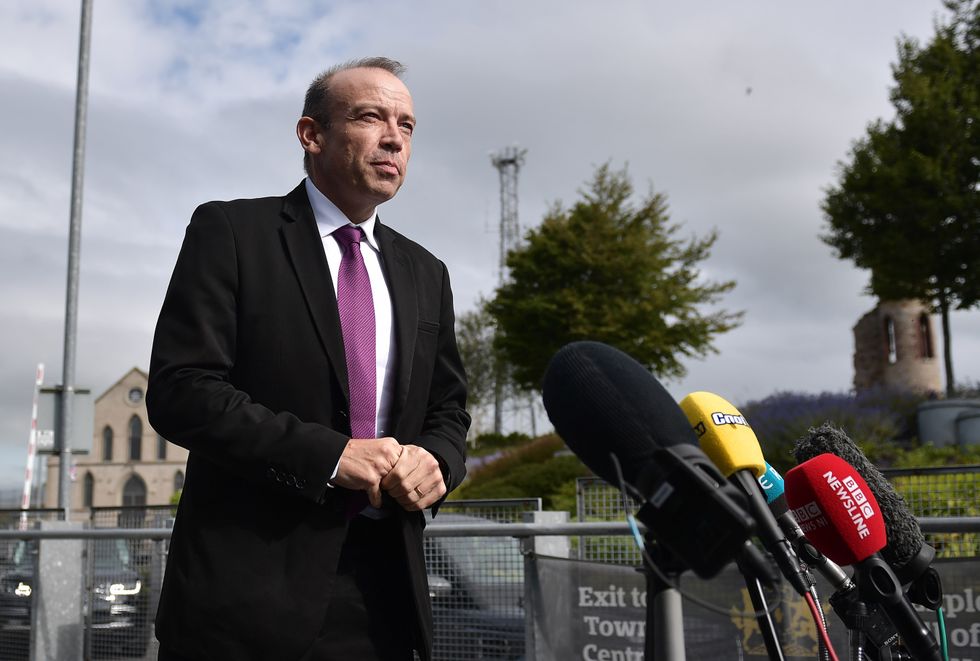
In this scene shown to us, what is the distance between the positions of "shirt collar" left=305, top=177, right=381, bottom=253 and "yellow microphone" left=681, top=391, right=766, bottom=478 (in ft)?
3.41

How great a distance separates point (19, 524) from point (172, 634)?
8204 millimetres

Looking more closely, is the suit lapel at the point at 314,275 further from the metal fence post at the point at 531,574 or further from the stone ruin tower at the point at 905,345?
the stone ruin tower at the point at 905,345

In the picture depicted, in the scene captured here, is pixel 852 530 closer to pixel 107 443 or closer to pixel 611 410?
pixel 611 410

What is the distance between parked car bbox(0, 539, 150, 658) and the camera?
700cm

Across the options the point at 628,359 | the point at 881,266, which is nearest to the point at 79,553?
the point at 628,359

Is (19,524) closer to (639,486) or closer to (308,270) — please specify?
(308,270)

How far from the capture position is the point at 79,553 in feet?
24.9

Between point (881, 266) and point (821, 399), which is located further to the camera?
point (881, 266)

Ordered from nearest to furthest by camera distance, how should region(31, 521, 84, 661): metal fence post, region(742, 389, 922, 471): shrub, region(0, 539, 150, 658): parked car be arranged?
region(0, 539, 150, 658): parked car
region(31, 521, 84, 661): metal fence post
region(742, 389, 922, 471): shrub

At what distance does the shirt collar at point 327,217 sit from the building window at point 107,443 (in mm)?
84186

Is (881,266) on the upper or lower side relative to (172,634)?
upper

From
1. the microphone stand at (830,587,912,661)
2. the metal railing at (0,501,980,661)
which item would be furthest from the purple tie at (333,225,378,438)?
the metal railing at (0,501,980,661)

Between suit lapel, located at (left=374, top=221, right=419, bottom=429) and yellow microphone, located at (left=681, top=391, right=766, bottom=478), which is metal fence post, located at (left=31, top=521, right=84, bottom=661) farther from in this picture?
yellow microphone, located at (left=681, top=391, right=766, bottom=478)

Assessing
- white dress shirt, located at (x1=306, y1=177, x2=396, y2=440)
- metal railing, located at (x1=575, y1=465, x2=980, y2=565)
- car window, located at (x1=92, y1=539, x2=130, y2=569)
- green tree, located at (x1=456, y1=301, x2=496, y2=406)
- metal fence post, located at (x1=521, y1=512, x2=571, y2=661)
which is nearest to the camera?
white dress shirt, located at (x1=306, y1=177, x2=396, y2=440)
